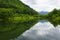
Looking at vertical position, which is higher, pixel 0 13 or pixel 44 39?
pixel 0 13

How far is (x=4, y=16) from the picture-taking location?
430ft

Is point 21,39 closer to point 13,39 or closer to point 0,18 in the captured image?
point 13,39

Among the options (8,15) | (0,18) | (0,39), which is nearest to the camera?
(0,39)

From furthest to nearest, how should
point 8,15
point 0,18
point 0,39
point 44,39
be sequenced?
point 8,15
point 0,18
point 44,39
point 0,39

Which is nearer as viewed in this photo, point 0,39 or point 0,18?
point 0,39

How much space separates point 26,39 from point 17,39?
6.86 ft

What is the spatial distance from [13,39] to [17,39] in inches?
36.1

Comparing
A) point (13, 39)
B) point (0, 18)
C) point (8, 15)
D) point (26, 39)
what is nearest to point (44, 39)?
point (26, 39)

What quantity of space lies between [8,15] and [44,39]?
301ft

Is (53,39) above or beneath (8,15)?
beneath

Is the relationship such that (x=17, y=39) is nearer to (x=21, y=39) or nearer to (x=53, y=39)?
(x=21, y=39)

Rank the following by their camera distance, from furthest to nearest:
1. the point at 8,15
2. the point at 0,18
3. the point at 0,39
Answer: the point at 8,15 → the point at 0,18 → the point at 0,39

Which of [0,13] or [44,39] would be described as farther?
[0,13]

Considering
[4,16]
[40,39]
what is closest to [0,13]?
[4,16]
